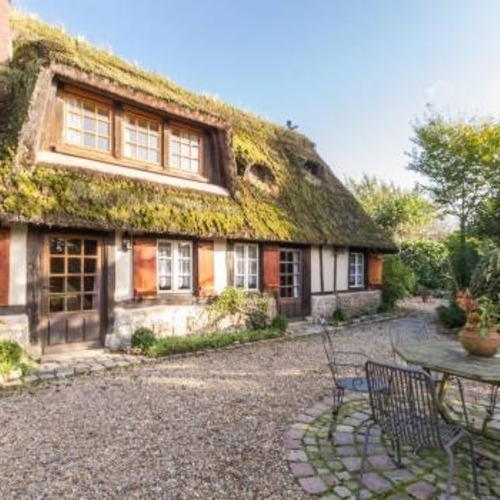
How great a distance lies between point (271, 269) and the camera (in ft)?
31.1

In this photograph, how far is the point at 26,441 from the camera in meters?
3.47

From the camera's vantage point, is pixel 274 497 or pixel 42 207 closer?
pixel 274 497

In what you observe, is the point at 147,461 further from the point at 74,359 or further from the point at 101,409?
the point at 74,359

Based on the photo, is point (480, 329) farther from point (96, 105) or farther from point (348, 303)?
point (348, 303)

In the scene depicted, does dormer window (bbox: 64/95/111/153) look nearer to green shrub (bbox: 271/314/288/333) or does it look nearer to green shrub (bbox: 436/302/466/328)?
green shrub (bbox: 271/314/288/333)

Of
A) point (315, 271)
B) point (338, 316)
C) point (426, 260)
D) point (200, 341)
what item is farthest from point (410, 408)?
point (426, 260)

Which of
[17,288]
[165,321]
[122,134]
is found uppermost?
[122,134]

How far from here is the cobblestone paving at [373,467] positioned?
2.63m

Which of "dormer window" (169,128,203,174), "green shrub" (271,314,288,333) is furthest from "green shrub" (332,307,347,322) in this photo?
"dormer window" (169,128,203,174)

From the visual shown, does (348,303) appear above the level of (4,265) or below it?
below

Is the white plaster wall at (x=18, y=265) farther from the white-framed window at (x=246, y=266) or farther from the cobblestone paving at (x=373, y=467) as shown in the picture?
the cobblestone paving at (x=373, y=467)

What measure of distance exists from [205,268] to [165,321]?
1.38m

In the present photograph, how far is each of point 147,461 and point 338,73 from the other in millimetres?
11195

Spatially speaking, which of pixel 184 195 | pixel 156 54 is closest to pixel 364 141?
pixel 156 54
